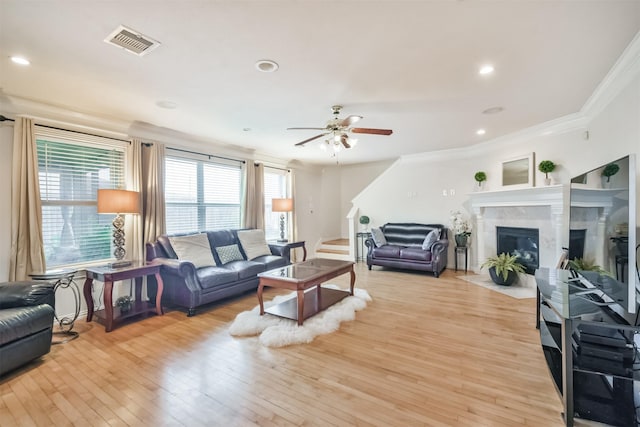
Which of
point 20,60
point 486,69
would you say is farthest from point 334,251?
point 20,60

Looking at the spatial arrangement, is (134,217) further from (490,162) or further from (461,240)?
(490,162)

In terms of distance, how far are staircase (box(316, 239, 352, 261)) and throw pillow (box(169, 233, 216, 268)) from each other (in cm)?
345

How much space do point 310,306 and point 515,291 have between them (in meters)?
3.18

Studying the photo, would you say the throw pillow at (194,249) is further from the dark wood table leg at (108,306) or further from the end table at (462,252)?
the end table at (462,252)

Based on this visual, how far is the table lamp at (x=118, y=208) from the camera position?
3.12m

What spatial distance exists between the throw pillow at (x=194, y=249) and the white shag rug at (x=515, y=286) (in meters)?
4.35

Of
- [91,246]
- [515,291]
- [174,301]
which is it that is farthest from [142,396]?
[515,291]

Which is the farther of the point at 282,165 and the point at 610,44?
the point at 282,165

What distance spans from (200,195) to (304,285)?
2.94 m

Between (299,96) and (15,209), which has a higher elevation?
(299,96)

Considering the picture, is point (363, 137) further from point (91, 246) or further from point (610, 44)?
point (91, 246)

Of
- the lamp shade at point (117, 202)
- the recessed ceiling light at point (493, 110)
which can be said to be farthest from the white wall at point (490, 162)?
the lamp shade at point (117, 202)

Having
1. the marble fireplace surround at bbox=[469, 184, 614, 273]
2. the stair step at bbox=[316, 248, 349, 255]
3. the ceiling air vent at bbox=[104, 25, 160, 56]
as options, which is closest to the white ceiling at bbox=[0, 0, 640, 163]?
the ceiling air vent at bbox=[104, 25, 160, 56]

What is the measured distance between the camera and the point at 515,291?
4164 mm
